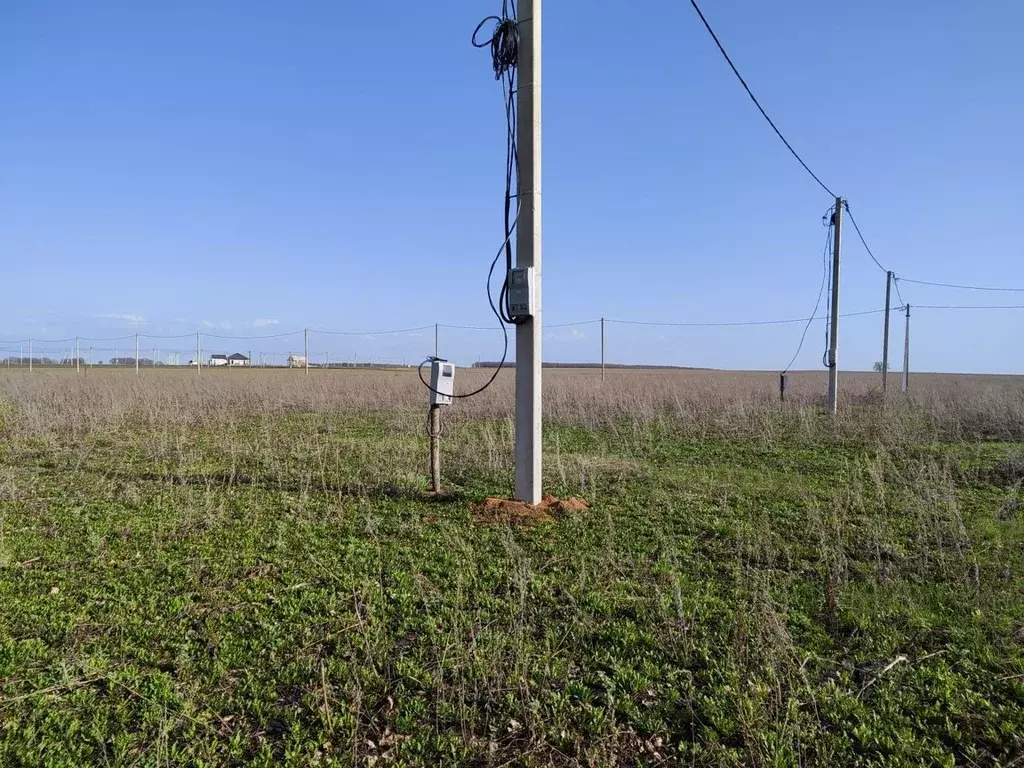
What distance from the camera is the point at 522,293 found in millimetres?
5418

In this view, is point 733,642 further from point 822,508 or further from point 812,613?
point 822,508

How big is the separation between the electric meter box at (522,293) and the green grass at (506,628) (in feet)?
6.23

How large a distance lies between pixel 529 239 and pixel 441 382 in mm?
1751

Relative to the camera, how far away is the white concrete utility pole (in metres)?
5.49

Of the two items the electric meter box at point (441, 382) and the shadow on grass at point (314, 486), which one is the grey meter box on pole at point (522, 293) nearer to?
the electric meter box at point (441, 382)

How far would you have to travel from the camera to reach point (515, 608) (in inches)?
131

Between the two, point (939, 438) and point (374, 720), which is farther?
point (939, 438)

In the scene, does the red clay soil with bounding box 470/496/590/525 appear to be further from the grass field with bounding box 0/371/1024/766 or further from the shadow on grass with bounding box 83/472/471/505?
the shadow on grass with bounding box 83/472/471/505

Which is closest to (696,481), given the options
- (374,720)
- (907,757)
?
(907,757)

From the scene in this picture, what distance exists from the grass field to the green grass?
0.05 ft

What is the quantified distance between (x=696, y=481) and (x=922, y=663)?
402 cm

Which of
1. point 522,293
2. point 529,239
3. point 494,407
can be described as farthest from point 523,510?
point 494,407

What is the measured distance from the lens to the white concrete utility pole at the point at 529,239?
18.0 feet

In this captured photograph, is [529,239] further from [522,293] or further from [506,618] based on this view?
[506,618]
